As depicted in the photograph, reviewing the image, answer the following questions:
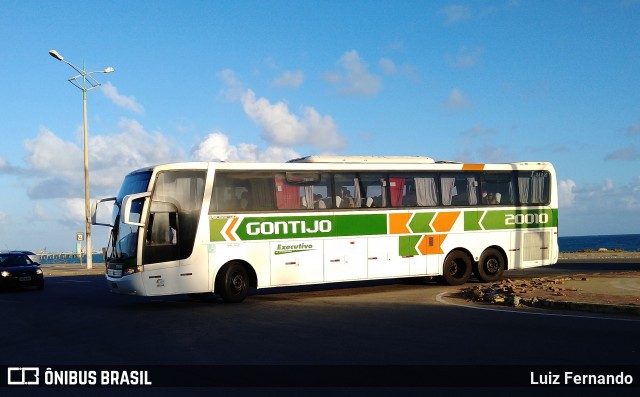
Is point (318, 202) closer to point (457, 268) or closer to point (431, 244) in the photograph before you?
point (431, 244)

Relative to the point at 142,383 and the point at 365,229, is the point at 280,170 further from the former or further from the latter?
the point at 142,383

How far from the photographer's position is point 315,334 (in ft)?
39.3

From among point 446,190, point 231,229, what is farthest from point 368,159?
point 231,229

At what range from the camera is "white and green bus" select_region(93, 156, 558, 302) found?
17.5m

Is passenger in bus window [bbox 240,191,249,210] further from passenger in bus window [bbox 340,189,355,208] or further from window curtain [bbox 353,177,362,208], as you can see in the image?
window curtain [bbox 353,177,362,208]

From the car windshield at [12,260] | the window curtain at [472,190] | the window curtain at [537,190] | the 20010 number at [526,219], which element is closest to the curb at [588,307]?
the window curtain at [472,190]

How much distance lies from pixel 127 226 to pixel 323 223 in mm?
5240

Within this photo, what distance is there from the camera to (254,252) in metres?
18.5

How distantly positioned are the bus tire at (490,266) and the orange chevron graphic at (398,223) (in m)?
3.00

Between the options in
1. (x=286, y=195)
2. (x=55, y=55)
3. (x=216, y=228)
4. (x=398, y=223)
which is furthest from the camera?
(x=55, y=55)

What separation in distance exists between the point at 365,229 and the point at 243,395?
1274cm

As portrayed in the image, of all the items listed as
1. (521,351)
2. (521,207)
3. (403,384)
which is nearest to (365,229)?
(521,207)

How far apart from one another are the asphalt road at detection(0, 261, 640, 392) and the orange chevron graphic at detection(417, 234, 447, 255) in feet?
7.77

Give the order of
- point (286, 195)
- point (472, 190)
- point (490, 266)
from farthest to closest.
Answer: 1. point (490, 266)
2. point (472, 190)
3. point (286, 195)
